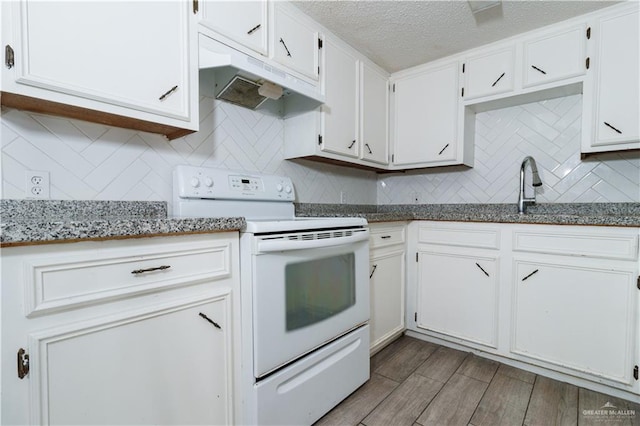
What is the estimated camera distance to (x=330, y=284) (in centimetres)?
138

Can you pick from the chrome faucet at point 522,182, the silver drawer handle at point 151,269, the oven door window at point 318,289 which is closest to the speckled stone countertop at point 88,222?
the silver drawer handle at point 151,269

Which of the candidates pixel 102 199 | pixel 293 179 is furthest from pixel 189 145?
pixel 293 179

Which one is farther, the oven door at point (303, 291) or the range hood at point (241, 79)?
the range hood at point (241, 79)

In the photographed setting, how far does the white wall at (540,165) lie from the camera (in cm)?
191

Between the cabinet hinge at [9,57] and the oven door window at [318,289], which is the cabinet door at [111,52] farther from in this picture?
the oven door window at [318,289]

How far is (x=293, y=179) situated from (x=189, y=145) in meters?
0.77

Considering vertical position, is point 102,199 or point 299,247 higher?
point 102,199

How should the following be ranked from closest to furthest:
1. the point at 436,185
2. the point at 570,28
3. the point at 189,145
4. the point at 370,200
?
the point at 189,145, the point at 570,28, the point at 436,185, the point at 370,200

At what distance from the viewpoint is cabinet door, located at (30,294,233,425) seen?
0.74 metres

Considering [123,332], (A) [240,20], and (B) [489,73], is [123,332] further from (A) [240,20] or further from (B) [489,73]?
(B) [489,73]

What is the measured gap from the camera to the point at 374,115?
94.7 inches

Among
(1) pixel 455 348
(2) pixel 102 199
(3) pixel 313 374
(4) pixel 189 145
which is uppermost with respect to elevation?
(4) pixel 189 145

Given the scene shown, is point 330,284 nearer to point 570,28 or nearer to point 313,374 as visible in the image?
point 313,374

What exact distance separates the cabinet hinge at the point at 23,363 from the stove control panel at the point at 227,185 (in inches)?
32.8
